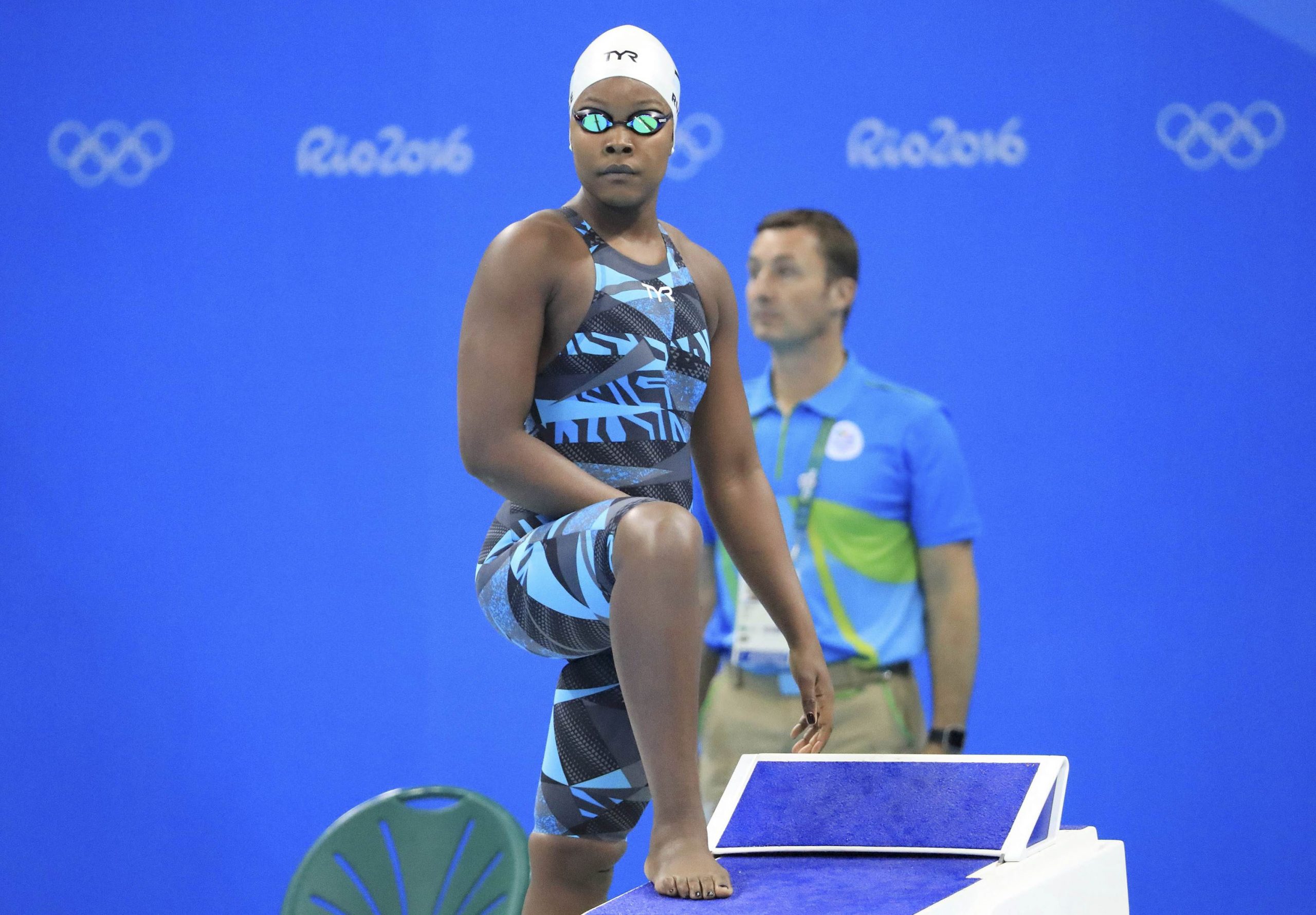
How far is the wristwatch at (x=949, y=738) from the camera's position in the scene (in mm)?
3537

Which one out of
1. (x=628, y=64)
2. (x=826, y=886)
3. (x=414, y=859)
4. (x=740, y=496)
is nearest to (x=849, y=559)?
(x=414, y=859)

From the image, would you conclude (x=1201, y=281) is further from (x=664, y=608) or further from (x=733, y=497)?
(x=664, y=608)

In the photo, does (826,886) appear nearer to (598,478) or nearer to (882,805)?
(882,805)

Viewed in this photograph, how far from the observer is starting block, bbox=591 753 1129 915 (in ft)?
5.62

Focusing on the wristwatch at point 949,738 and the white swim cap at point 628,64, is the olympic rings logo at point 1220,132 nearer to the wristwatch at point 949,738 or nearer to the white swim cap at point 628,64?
the wristwatch at point 949,738

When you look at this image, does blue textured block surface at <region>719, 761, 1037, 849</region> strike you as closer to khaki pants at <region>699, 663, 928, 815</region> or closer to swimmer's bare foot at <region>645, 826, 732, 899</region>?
swimmer's bare foot at <region>645, 826, 732, 899</region>

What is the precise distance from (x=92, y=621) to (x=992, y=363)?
109 inches

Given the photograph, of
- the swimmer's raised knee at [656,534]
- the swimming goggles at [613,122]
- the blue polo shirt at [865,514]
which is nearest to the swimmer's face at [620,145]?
the swimming goggles at [613,122]

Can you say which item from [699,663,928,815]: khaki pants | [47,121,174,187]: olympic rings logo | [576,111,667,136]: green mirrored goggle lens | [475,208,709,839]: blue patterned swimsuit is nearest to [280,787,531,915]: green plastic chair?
[699,663,928,815]: khaki pants

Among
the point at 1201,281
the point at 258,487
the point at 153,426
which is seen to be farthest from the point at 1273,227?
the point at 153,426

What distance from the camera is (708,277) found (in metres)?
2.01

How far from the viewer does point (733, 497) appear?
2.05 meters

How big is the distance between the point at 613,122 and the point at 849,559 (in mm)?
1893

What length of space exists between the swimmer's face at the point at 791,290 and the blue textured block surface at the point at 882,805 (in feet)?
5.67
